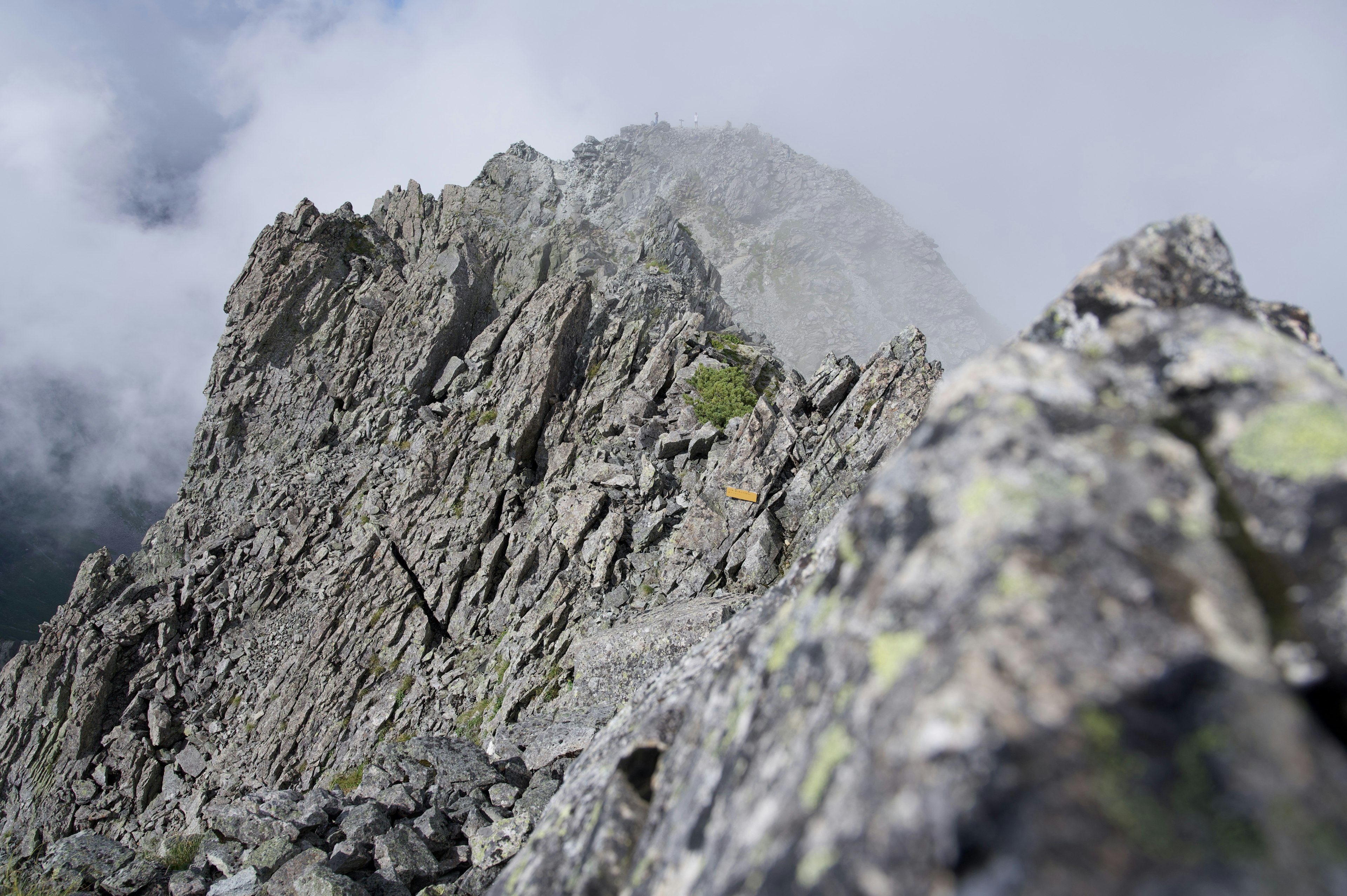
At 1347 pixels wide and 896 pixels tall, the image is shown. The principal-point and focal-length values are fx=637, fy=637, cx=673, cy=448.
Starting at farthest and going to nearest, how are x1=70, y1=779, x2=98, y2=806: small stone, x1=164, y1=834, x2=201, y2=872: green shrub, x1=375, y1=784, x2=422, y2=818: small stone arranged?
x1=70, y1=779, x2=98, y2=806: small stone → x1=375, y1=784, x2=422, y2=818: small stone → x1=164, y1=834, x2=201, y2=872: green shrub

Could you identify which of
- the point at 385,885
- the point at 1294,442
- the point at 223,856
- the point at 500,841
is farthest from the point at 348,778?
the point at 1294,442

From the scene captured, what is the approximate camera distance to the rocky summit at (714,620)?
2160 millimetres

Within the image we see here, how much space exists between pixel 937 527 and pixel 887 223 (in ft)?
617

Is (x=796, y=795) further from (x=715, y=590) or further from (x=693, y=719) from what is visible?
(x=715, y=590)

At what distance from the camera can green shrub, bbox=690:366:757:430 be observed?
102 feet

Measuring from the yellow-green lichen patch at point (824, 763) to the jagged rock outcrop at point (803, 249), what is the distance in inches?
4875

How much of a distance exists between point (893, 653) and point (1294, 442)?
195cm

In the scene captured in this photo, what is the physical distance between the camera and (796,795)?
108 inches

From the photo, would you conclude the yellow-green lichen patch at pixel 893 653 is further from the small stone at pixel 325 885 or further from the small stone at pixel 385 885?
the small stone at pixel 385 885

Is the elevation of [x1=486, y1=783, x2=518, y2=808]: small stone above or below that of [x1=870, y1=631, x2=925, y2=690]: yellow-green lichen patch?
below

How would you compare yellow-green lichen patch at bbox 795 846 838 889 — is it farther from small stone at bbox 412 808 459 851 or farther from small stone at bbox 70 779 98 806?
small stone at bbox 70 779 98 806

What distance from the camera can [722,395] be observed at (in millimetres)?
31953

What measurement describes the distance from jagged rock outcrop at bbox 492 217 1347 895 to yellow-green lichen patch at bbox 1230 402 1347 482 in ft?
0.04

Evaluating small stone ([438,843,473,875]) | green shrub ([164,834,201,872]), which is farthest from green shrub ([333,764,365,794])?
small stone ([438,843,473,875])
